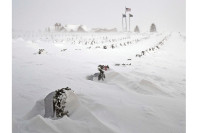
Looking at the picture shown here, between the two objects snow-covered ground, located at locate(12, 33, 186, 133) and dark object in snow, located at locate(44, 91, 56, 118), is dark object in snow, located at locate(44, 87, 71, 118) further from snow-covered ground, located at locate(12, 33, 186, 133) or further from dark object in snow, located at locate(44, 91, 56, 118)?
snow-covered ground, located at locate(12, 33, 186, 133)

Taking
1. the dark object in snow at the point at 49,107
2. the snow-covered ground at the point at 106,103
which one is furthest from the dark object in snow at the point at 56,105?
the snow-covered ground at the point at 106,103

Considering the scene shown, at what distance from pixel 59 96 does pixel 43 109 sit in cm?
51

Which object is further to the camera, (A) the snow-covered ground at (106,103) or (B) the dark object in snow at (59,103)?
(B) the dark object in snow at (59,103)

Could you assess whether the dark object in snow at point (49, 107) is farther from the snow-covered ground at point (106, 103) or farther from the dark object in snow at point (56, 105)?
the snow-covered ground at point (106, 103)

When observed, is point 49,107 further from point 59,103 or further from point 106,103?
point 106,103

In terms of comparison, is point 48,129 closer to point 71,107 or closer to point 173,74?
point 71,107

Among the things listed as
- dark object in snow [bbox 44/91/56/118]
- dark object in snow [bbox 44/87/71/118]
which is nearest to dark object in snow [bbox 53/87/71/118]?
dark object in snow [bbox 44/87/71/118]

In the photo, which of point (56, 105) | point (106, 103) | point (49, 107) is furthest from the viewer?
point (106, 103)

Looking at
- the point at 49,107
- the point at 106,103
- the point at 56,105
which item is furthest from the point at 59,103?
the point at 106,103

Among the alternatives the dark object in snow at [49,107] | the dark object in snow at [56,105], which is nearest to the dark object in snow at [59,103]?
the dark object in snow at [56,105]

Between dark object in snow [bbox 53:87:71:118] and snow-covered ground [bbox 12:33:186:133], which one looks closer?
snow-covered ground [bbox 12:33:186:133]

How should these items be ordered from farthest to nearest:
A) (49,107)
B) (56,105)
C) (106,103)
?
(106,103) → (49,107) → (56,105)

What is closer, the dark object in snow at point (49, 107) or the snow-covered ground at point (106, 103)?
the snow-covered ground at point (106, 103)
